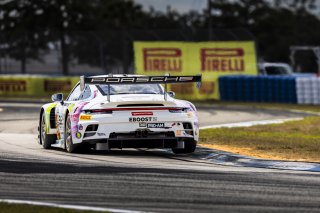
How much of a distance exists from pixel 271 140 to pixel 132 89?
12.7 ft

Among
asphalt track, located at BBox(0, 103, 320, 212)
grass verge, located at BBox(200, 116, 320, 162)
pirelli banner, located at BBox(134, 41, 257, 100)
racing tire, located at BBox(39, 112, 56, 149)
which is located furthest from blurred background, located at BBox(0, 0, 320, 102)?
asphalt track, located at BBox(0, 103, 320, 212)

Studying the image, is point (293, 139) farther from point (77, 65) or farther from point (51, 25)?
point (51, 25)

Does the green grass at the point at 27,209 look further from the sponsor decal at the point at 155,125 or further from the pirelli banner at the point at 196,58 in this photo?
the pirelli banner at the point at 196,58

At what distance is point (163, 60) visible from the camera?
41.7 m

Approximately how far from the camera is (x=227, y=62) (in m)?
40.8

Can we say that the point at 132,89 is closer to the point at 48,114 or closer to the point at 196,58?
the point at 48,114

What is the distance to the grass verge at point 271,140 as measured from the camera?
15.6 m

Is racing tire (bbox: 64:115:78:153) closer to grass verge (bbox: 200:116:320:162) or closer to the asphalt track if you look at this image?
the asphalt track

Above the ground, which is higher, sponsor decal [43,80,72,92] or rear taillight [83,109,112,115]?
rear taillight [83,109,112,115]

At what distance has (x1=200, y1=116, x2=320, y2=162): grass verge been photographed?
1559 cm

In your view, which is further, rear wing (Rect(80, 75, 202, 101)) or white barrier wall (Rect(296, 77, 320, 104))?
white barrier wall (Rect(296, 77, 320, 104))

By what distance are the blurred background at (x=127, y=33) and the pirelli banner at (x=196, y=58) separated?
327mm

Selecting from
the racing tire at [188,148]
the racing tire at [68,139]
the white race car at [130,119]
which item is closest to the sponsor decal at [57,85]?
the racing tire at [68,139]

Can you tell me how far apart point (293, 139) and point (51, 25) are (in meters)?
48.5
